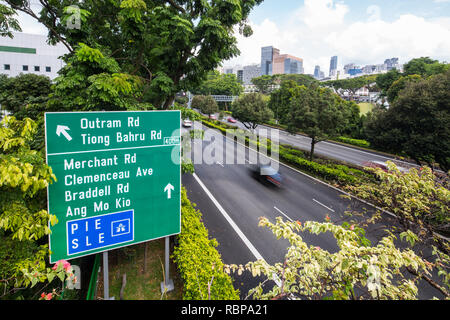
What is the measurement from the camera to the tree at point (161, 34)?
881cm

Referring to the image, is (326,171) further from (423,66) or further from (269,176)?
(423,66)

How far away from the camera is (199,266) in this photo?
6227mm

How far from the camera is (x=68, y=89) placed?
758 cm

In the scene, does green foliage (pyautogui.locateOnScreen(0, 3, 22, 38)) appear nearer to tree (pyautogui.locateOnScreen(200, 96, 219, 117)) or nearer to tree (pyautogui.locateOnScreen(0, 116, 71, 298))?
tree (pyautogui.locateOnScreen(0, 116, 71, 298))

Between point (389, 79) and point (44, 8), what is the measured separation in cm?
5337

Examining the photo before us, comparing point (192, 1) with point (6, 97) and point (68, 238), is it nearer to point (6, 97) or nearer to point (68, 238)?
point (68, 238)

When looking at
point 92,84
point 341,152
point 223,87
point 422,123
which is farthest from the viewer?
point 223,87

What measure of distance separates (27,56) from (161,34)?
54.8 m

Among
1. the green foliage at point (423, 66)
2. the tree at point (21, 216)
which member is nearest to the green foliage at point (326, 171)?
the tree at point (21, 216)

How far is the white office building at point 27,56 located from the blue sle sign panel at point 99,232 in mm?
52657

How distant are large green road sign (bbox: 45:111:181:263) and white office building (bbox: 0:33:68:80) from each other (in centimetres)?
5214

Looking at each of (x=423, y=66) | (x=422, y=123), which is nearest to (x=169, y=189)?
(x=422, y=123)

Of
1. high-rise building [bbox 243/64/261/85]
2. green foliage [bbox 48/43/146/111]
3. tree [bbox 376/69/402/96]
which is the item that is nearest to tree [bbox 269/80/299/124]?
tree [bbox 376/69/402/96]

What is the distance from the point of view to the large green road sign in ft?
14.4
